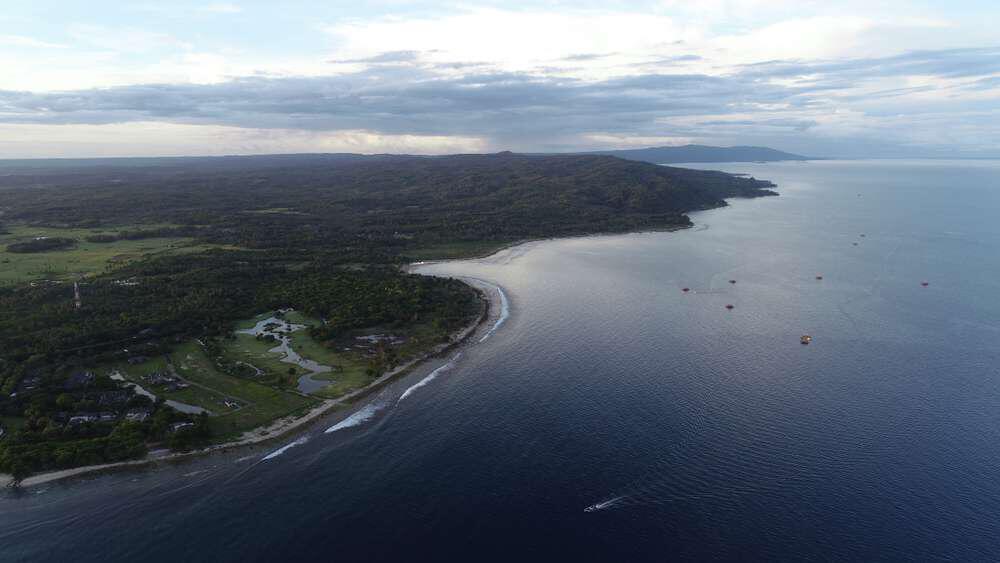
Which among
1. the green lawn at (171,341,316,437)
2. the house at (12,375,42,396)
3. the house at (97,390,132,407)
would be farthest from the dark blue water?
the house at (12,375,42,396)

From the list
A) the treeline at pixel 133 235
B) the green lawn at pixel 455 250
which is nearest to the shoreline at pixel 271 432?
the green lawn at pixel 455 250

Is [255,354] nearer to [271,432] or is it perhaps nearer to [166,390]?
[166,390]

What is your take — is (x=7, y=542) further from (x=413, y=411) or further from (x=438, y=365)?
(x=438, y=365)

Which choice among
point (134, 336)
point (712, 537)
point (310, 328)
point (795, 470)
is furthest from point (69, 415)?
point (795, 470)

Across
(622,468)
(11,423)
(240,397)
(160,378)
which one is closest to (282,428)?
(240,397)

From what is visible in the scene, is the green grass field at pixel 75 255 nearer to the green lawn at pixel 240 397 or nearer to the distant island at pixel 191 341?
the distant island at pixel 191 341

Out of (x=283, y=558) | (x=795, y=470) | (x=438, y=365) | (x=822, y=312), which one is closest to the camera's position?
(x=283, y=558)
